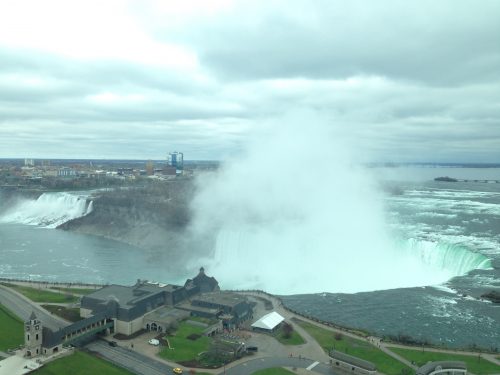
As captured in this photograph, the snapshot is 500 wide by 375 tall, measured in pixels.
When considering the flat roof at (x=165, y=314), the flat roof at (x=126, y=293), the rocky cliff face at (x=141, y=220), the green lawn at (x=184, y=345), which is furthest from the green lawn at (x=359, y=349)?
the rocky cliff face at (x=141, y=220)

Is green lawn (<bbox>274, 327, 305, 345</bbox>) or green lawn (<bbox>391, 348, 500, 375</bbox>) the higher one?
green lawn (<bbox>274, 327, 305, 345</bbox>)

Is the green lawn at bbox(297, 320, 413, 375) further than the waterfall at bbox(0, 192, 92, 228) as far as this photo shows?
No

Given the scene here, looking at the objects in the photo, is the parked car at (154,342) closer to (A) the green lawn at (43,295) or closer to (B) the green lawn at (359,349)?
(B) the green lawn at (359,349)

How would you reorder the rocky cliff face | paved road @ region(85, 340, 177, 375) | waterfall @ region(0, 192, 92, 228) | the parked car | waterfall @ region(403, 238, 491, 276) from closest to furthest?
paved road @ region(85, 340, 177, 375)
the parked car
waterfall @ region(403, 238, 491, 276)
the rocky cliff face
waterfall @ region(0, 192, 92, 228)

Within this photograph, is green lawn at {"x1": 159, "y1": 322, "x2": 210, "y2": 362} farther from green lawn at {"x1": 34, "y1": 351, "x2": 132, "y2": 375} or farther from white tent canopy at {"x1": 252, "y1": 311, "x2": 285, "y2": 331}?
white tent canopy at {"x1": 252, "y1": 311, "x2": 285, "y2": 331}

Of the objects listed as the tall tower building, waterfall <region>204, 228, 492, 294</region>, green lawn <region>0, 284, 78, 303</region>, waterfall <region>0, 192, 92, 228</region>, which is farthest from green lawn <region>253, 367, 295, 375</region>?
waterfall <region>0, 192, 92, 228</region>

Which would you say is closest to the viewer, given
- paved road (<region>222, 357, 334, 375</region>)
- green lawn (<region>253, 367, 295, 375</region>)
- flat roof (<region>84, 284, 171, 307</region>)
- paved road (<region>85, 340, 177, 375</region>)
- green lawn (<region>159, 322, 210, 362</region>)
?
green lawn (<region>253, 367, 295, 375</region>)

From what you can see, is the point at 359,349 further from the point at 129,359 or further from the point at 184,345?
the point at 129,359
